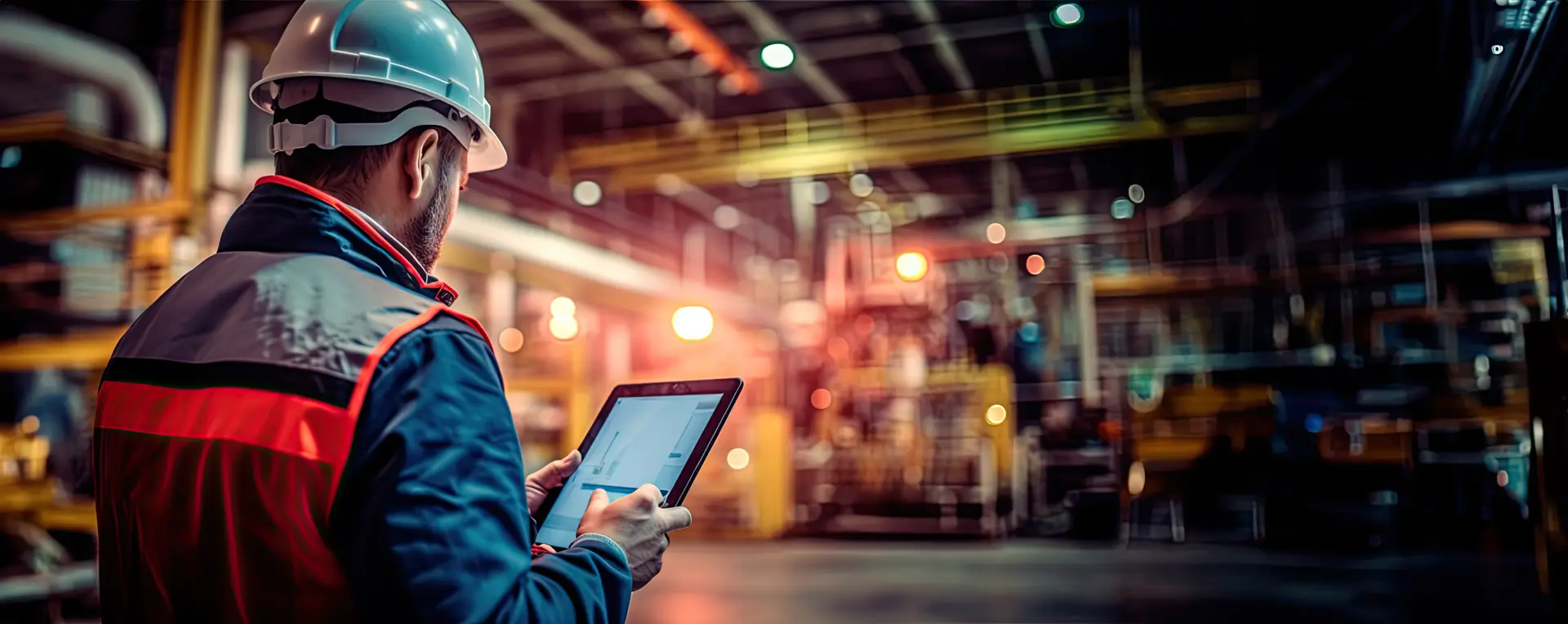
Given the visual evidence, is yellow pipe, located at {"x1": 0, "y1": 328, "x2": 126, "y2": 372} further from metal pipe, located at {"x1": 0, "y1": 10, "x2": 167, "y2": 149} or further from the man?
the man

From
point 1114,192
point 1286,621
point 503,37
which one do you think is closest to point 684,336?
point 503,37

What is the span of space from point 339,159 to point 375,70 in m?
0.14

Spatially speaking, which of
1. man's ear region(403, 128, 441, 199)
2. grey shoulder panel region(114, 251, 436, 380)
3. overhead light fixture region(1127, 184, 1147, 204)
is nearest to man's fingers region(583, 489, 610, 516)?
grey shoulder panel region(114, 251, 436, 380)

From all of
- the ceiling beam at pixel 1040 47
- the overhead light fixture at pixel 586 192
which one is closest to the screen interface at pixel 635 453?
the ceiling beam at pixel 1040 47

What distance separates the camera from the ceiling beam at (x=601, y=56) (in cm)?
819

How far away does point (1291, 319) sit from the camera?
960 cm

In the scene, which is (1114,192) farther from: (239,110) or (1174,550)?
(239,110)

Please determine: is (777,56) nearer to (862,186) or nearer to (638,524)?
(862,186)

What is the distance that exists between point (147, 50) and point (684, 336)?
506cm

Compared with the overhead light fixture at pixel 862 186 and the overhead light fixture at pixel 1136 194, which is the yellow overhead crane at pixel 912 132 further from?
the overhead light fixture at pixel 1136 194

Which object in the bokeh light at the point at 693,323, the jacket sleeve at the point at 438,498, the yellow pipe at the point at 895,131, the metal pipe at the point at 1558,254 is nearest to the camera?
the jacket sleeve at the point at 438,498

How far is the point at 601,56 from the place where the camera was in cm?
920

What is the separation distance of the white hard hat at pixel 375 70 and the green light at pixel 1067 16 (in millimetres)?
6380

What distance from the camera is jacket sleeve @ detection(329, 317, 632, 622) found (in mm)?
885
